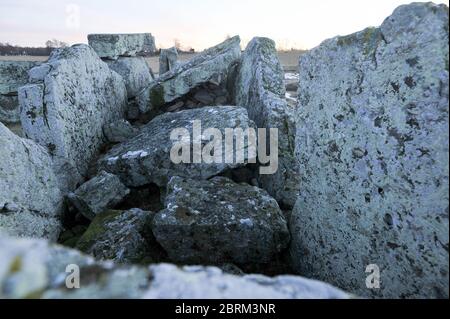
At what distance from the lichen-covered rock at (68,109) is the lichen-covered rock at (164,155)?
408 millimetres

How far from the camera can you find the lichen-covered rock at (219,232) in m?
3.16

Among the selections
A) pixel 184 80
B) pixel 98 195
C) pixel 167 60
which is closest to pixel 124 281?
pixel 98 195

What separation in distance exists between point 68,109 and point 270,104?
249 centimetres

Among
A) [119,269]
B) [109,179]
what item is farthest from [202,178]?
[119,269]

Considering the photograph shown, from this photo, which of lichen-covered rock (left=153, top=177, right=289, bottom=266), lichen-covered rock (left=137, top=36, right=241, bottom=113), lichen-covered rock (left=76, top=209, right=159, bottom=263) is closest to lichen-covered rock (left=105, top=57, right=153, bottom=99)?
lichen-covered rock (left=137, top=36, right=241, bottom=113)

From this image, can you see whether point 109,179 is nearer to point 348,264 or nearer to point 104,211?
point 104,211

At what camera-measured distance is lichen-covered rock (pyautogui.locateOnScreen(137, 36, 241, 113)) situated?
624cm

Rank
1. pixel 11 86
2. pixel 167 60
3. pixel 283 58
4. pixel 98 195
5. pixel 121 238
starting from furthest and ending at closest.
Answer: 1. pixel 283 58
2. pixel 167 60
3. pixel 11 86
4. pixel 98 195
5. pixel 121 238

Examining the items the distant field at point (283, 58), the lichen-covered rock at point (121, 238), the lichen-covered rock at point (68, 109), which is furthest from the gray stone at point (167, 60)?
the distant field at point (283, 58)

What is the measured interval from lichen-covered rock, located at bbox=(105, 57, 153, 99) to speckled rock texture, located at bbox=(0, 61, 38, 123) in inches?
110

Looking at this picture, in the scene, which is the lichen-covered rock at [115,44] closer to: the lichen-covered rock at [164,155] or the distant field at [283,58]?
the lichen-covered rock at [164,155]

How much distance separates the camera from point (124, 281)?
1.37 meters

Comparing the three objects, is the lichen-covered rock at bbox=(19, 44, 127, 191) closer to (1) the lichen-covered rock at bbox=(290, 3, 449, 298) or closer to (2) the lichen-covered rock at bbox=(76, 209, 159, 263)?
(2) the lichen-covered rock at bbox=(76, 209, 159, 263)

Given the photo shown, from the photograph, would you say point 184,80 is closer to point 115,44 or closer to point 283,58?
point 115,44
